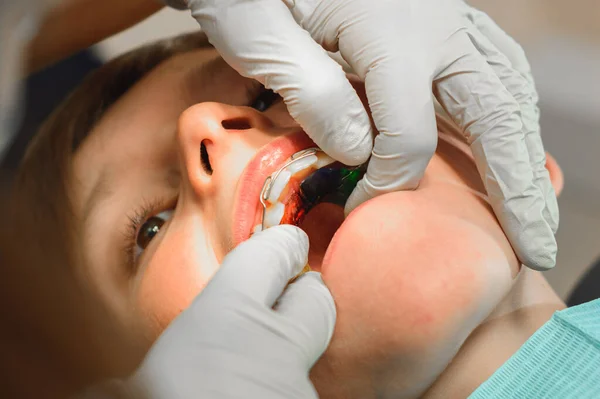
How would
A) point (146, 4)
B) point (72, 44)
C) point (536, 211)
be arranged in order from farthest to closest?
point (146, 4), point (72, 44), point (536, 211)

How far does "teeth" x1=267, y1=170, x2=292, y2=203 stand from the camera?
795mm

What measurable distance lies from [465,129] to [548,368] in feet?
1.23

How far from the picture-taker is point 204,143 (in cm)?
81

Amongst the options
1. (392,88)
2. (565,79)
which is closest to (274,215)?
(392,88)

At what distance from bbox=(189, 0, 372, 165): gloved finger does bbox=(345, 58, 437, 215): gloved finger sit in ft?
0.11

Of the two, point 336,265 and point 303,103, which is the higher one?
point 303,103

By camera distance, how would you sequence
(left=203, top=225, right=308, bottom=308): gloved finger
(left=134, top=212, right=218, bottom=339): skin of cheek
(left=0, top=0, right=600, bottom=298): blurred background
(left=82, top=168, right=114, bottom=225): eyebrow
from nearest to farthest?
1. (left=203, top=225, right=308, bottom=308): gloved finger
2. (left=134, top=212, right=218, bottom=339): skin of cheek
3. (left=82, top=168, right=114, bottom=225): eyebrow
4. (left=0, top=0, right=600, bottom=298): blurred background

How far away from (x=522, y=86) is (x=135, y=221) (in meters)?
0.71

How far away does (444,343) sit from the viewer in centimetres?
72

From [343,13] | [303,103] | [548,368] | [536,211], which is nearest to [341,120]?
[303,103]

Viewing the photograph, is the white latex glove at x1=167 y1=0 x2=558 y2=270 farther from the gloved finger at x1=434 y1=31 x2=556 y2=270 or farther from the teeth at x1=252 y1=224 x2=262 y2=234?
the teeth at x1=252 y1=224 x2=262 y2=234

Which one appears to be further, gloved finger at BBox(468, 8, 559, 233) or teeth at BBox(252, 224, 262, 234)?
gloved finger at BBox(468, 8, 559, 233)

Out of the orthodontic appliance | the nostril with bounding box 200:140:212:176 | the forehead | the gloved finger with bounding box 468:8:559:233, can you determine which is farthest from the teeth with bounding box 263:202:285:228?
the gloved finger with bounding box 468:8:559:233

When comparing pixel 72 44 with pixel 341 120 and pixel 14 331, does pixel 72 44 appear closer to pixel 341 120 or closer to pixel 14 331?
pixel 341 120
